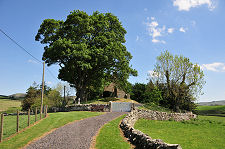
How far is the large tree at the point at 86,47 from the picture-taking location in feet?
111

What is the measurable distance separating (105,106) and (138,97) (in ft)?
102

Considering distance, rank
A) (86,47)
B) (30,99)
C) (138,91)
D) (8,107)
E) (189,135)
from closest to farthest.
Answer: (189,135), (86,47), (30,99), (138,91), (8,107)

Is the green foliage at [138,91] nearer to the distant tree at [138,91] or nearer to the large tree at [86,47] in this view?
the distant tree at [138,91]

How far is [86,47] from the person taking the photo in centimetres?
3484

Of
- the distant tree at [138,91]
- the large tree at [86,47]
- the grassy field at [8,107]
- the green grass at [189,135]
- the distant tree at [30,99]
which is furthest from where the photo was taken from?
the distant tree at [138,91]

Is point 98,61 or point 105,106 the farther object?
point 98,61

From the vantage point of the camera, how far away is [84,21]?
36250 mm

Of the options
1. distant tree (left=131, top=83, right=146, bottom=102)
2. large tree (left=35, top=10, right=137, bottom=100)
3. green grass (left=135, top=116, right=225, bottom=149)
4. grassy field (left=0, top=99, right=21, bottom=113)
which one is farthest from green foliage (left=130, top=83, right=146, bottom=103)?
green grass (left=135, top=116, right=225, bottom=149)

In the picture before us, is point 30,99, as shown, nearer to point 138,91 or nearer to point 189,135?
point 138,91

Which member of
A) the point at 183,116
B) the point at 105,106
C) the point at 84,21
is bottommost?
the point at 183,116

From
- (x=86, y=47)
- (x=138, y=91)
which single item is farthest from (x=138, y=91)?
(x=86, y=47)

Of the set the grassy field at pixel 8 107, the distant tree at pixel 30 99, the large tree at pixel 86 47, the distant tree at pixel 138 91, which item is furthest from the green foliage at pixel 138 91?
the grassy field at pixel 8 107

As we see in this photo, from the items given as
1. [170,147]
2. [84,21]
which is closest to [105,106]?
[84,21]

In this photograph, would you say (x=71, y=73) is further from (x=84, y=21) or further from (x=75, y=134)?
(x=75, y=134)
